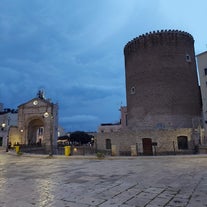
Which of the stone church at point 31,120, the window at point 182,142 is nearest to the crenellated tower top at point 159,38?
the window at point 182,142

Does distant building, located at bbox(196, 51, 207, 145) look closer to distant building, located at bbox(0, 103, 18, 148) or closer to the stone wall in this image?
the stone wall

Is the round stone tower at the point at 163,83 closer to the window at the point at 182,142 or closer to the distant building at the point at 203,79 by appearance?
the distant building at the point at 203,79

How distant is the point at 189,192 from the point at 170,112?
26379 millimetres

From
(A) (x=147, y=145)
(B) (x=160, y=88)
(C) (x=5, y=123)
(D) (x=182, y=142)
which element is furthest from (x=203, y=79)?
(C) (x=5, y=123)

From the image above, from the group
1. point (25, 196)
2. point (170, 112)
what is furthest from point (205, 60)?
point (25, 196)

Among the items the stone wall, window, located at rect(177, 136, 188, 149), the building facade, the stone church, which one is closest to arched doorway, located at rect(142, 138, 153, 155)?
the stone wall

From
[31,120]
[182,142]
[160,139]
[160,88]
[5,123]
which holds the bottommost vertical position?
[182,142]

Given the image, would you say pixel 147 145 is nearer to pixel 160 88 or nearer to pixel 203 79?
pixel 160 88

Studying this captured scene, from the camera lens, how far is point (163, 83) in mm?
32969

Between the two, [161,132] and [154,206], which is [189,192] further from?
[161,132]

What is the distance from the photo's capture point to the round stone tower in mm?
32406

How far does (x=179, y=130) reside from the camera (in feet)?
90.3

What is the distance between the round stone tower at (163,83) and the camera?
32.4 m

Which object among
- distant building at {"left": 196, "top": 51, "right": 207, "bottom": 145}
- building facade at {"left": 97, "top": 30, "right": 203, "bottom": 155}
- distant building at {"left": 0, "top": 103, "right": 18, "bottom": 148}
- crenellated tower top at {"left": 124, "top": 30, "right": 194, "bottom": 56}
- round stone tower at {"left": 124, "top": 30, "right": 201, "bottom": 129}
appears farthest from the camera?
distant building at {"left": 0, "top": 103, "right": 18, "bottom": 148}
